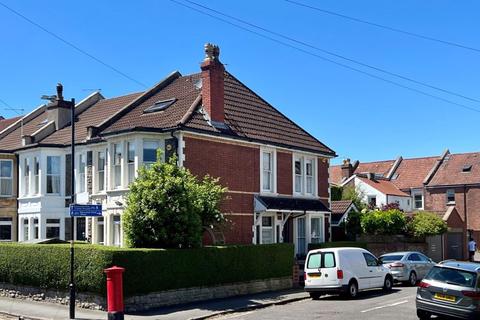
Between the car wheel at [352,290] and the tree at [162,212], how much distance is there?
5513 millimetres

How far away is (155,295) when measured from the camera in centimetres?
1964

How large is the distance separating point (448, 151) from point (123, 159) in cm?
4546

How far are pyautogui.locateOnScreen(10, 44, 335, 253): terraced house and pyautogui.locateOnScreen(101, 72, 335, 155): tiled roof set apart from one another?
0.07m

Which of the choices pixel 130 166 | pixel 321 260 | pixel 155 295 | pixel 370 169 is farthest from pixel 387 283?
pixel 370 169

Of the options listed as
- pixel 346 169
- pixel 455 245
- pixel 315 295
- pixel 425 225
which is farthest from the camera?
pixel 346 169

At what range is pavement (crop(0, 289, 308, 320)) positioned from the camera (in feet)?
59.9

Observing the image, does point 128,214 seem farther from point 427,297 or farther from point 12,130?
point 12,130

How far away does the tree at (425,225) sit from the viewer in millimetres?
38219

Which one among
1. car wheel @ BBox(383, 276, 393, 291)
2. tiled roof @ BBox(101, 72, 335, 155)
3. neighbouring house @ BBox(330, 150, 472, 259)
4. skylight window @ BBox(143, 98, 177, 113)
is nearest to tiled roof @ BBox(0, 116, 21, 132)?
tiled roof @ BBox(101, 72, 335, 155)

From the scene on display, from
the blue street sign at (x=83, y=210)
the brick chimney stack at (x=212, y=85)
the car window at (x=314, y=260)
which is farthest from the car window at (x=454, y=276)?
the brick chimney stack at (x=212, y=85)

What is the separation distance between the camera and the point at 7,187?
33.4m

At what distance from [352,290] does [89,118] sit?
1861 cm

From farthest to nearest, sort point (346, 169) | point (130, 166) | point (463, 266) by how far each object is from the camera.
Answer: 1. point (346, 169)
2. point (130, 166)
3. point (463, 266)

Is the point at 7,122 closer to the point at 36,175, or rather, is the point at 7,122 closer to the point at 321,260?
the point at 36,175
